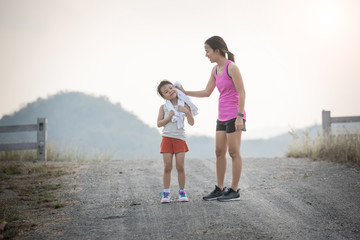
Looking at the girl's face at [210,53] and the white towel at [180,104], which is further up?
the girl's face at [210,53]

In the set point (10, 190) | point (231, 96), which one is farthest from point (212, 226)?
point (10, 190)

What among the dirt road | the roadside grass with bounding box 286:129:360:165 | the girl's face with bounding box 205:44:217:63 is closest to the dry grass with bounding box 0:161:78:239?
the dirt road

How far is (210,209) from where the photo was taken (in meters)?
4.31

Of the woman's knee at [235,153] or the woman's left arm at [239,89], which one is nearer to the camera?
the woman's left arm at [239,89]

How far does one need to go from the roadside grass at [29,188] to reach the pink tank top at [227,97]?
8.62ft

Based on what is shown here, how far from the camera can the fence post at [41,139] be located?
10.7 m

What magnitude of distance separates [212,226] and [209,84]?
2.12 meters

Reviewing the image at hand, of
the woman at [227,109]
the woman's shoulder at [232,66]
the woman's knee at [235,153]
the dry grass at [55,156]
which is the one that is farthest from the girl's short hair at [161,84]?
the dry grass at [55,156]

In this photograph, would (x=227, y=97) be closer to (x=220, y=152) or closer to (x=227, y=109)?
(x=227, y=109)

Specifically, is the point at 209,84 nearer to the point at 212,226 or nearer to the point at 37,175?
the point at 212,226

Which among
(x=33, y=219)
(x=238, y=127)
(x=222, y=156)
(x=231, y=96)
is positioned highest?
(x=231, y=96)

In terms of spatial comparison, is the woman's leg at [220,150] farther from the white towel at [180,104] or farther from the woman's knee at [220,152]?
the white towel at [180,104]

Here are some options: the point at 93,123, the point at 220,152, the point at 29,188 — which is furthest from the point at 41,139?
the point at 93,123

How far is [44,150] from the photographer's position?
1070 centimetres
